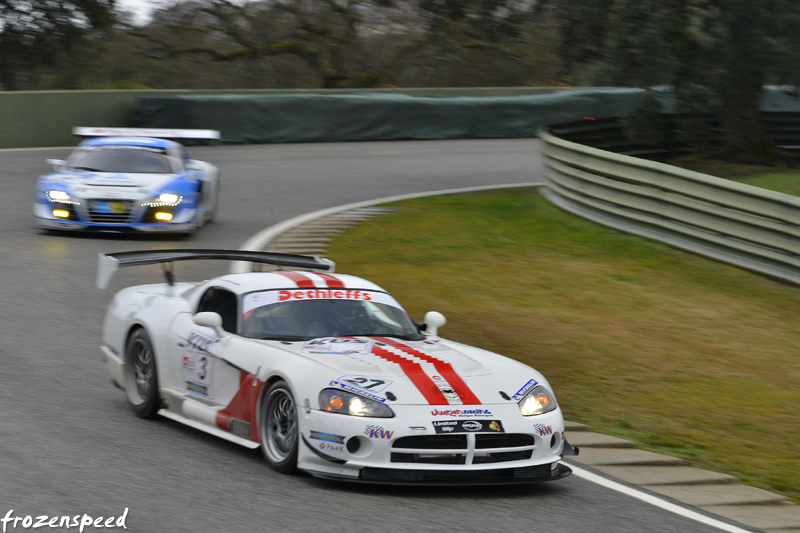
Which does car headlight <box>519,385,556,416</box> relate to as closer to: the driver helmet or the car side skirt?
→ the driver helmet

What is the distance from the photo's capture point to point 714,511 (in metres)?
6.41

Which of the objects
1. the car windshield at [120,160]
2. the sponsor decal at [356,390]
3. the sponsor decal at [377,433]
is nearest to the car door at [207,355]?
the sponsor decal at [356,390]

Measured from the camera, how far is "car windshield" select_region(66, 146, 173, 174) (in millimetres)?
16375

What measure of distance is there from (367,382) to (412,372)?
1.10 feet

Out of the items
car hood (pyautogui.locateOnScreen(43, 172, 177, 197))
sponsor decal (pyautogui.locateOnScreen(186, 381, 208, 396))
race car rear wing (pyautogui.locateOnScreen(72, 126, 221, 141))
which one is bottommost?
car hood (pyautogui.locateOnScreen(43, 172, 177, 197))

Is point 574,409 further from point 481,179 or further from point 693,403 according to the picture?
point 481,179

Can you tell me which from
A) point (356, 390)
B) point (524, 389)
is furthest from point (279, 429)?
point (524, 389)

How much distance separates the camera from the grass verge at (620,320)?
324 inches

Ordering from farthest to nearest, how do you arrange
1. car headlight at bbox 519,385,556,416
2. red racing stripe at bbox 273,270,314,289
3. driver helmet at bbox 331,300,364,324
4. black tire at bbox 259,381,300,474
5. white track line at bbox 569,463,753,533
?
red racing stripe at bbox 273,270,314,289
driver helmet at bbox 331,300,364,324
car headlight at bbox 519,385,556,416
black tire at bbox 259,381,300,474
white track line at bbox 569,463,753,533

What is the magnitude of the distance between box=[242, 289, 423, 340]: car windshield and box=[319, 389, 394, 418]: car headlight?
1.00 meters

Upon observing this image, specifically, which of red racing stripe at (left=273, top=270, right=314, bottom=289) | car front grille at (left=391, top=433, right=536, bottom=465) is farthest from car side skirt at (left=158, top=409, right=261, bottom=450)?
red racing stripe at (left=273, top=270, right=314, bottom=289)

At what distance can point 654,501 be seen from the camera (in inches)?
256

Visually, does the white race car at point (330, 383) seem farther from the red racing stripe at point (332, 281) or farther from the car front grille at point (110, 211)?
the car front grille at point (110, 211)

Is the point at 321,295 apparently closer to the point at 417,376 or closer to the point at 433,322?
the point at 433,322
